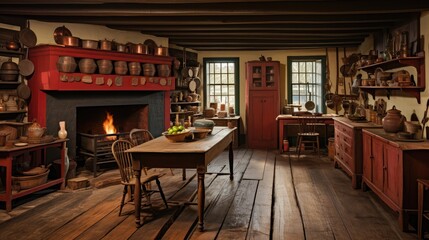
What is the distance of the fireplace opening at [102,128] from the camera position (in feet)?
21.9

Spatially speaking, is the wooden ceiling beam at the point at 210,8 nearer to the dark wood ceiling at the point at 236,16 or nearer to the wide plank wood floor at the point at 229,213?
the dark wood ceiling at the point at 236,16

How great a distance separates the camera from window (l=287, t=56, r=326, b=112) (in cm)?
1032

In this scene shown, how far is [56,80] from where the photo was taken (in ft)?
19.2

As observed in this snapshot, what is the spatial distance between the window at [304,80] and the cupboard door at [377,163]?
5280 mm

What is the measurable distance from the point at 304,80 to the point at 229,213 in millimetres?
6594

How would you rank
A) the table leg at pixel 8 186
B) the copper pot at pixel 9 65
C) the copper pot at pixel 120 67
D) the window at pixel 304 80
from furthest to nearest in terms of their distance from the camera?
the window at pixel 304 80 → the copper pot at pixel 120 67 → the copper pot at pixel 9 65 → the table leg at pixel 8 186

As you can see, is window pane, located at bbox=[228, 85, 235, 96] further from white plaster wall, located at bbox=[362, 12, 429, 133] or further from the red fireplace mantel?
white plaster wall, located at bbox=[362, 12, 429, 133]

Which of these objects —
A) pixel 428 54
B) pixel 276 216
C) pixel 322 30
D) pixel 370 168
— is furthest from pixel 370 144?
pixel 322 30

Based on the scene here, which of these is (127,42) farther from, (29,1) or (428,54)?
(428,54)

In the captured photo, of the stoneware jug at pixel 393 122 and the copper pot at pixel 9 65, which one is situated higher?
the copper pot at pixel 9 65

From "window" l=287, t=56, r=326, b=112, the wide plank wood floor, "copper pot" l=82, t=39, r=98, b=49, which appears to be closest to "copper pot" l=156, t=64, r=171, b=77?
"copper pot" l=82, t=39, r=98, b=49

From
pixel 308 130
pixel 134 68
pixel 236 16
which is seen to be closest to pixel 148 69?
pixel 134 68

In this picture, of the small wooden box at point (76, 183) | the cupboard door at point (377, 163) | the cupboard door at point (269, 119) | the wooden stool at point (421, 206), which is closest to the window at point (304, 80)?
the cupboard door at point (269, 119)

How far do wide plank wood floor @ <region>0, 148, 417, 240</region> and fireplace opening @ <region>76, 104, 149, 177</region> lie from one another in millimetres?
971
